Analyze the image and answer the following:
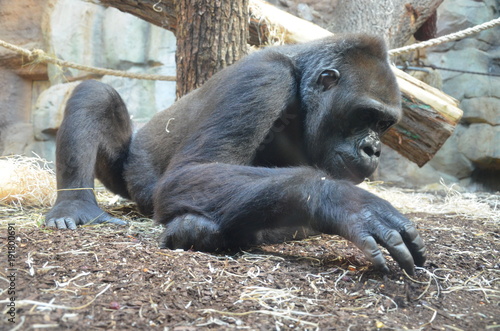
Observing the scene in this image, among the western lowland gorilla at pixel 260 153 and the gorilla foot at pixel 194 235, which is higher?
the western lowland gorilla at pixel 260 153

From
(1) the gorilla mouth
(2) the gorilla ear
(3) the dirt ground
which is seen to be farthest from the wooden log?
(3) the dirt ground

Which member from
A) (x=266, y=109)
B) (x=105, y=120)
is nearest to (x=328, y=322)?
(x=266, y=109)

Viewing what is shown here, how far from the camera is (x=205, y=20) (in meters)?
4.66

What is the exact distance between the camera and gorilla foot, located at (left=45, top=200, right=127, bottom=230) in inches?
133

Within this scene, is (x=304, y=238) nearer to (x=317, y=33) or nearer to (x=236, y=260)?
(x=236, y=260)

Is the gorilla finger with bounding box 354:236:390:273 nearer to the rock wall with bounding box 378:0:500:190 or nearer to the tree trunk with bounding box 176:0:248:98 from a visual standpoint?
the tree trunk with bounding box 176:0:248:98

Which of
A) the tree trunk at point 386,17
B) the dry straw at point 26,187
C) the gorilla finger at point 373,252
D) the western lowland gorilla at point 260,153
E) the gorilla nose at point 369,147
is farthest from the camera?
the tree trunk at point 386,17

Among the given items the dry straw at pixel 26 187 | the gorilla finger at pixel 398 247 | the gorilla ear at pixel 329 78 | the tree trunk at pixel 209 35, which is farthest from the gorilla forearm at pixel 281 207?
the dry straw at pixel 26 187

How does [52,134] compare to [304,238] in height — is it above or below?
below

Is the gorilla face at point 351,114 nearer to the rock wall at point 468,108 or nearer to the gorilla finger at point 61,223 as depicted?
the gorilla finger at point 61,223

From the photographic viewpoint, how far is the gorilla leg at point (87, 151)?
364cm

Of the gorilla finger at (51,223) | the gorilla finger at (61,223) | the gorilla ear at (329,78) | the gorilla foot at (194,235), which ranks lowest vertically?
the gorilla finger at (51,223)

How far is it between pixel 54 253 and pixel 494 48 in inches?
390

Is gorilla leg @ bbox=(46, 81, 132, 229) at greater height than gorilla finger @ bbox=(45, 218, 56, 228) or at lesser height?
greater
